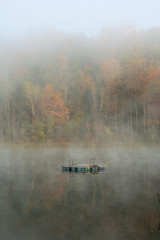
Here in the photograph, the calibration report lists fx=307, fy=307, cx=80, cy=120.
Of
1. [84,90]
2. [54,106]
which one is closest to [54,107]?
[54,106]

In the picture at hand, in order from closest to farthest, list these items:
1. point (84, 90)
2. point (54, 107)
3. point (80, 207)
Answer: point (80, 207) < point (54, 107) < point (84, 90)

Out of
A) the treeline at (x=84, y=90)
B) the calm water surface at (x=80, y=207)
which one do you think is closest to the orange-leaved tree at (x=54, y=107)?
the treeline at (x=84, y=90)

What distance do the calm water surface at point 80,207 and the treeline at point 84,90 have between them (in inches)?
781

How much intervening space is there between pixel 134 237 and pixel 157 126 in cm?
2884

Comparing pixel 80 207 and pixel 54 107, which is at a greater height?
pixel 54 107

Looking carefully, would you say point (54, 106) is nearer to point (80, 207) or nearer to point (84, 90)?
point (84, 90)

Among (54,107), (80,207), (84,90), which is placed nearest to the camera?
(80,207)

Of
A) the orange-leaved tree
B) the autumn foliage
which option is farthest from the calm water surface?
the autumn foliage

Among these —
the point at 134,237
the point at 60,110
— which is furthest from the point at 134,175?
the point at 60,110

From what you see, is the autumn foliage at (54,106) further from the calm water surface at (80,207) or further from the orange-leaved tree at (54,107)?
the calm water surface at (80,207)

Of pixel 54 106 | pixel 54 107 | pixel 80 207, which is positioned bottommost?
pixel 80 207

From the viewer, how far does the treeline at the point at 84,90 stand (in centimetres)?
3731

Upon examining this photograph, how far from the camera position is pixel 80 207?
420 inches

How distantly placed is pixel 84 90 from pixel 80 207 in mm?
30942
